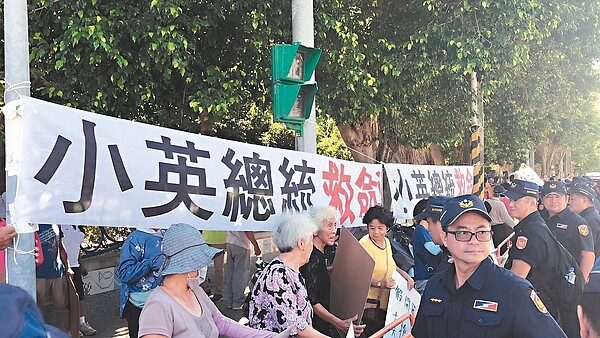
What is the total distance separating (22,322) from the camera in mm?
996

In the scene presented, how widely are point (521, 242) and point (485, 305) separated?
192 cm

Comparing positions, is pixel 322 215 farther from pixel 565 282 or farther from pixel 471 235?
pixel 471 235

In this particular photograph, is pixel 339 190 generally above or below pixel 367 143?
below

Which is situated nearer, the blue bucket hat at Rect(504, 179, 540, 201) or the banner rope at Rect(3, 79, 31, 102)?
the banner rope at Rect(3, 79, 31, 102)

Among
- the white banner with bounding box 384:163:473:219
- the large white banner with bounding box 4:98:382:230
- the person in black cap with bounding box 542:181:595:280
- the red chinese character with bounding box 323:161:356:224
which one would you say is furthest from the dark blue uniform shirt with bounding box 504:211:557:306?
the white banner with bounding box 384:163:473:219

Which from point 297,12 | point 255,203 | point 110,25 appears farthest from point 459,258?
point 110,25

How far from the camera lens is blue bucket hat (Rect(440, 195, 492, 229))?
2756 mm

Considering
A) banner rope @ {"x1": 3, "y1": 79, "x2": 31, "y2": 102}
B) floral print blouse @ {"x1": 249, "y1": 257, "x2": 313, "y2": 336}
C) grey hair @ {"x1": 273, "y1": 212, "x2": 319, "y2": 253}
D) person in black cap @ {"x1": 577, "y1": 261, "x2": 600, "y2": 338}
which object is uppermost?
banner rope @ {"x1": 3, "y1": 79, "x2": 31, "y2": 102}

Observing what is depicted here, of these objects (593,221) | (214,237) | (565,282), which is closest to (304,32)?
(565,282)

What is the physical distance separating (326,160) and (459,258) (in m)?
2.96

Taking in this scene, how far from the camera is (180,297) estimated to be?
300 cm

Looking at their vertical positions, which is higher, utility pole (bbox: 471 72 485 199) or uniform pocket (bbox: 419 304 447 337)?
utility pole (bbox: 471 72 485 199)

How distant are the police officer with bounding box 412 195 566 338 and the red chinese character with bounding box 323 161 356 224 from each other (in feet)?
9.08

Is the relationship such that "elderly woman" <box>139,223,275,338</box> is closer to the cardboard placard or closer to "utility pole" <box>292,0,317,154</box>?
the cardboard placard
